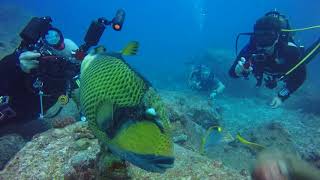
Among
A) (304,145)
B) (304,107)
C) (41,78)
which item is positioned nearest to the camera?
(41,78)

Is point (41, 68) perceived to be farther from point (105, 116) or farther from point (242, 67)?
point (242, 67)

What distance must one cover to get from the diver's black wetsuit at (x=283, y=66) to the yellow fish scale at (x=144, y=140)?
6528mm

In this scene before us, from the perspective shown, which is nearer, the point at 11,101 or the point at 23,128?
the point at 11,101

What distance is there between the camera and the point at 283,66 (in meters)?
7.28

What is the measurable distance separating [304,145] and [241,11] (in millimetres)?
145589

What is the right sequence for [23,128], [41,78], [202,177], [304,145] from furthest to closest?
[304,145] < [23,128] < [202,177] < [41,78]

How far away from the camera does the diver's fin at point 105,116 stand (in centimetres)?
98

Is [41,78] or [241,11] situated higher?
[41,78]

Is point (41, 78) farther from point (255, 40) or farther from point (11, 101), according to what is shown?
point (255, 40)

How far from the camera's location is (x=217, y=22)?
121 metres

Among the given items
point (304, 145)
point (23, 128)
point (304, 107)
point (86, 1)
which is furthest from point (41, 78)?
point (86, 1)

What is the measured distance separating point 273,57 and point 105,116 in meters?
6.85

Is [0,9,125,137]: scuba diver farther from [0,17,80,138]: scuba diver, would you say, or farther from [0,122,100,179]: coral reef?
[0,122,100,179]: coral reef

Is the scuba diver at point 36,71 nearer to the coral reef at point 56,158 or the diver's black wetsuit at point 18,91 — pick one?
the diver's black wetsuit at point 18,91
